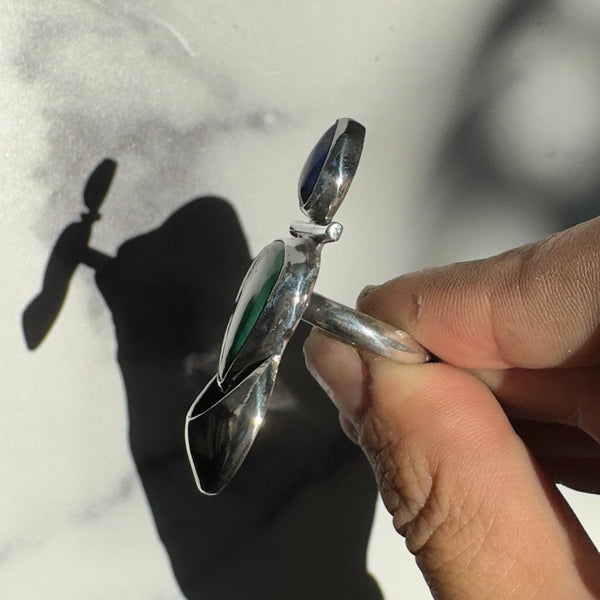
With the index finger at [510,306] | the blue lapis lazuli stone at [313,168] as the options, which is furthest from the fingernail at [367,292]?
the blue lapis lazuli stone at [313,168]

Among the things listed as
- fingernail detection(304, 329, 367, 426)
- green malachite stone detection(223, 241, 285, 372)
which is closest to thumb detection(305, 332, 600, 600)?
fingernail detection(304, 329, 367, 426)

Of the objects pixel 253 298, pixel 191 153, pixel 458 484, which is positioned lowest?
pixel 458 484

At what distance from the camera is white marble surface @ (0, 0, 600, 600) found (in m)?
0.52

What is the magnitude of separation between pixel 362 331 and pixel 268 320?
0.09m

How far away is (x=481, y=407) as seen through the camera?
0.50 m

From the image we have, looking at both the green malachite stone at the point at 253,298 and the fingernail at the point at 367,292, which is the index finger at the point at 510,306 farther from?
the green malachite stone at the point at 253,298

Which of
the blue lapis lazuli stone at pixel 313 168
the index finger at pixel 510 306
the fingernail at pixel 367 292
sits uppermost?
the blue lapis lazuli stone at pixel 313 168

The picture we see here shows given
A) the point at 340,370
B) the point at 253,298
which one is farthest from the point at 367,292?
the point at 253,298

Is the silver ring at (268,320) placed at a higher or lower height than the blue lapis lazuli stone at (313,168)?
lower

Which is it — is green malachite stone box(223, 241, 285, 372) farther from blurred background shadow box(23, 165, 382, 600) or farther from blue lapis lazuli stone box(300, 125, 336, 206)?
blurred background shadow box(23, 165, 382, 600)

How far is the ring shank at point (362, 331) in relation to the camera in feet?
1.37

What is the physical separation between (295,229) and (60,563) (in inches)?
13.3

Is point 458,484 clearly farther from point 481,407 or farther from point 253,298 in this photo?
point 253,298

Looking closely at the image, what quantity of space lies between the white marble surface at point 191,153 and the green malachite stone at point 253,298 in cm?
16
